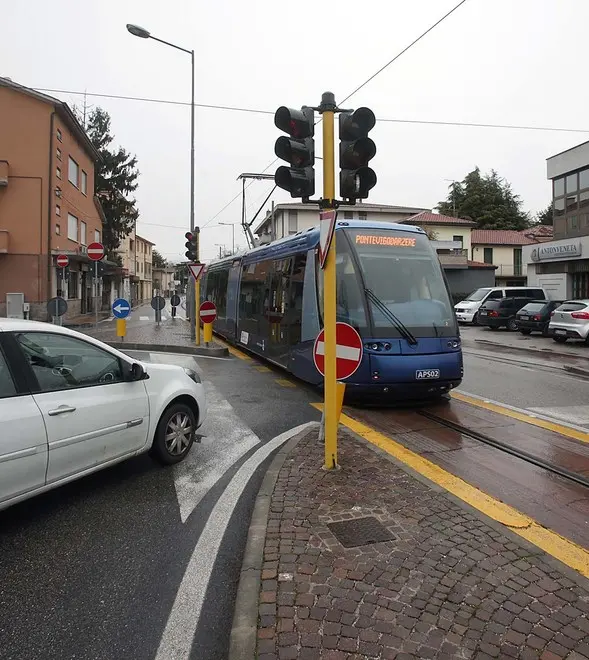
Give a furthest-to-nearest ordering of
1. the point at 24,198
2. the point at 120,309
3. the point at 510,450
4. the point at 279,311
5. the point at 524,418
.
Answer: the point at 24,198 → the point at 120,309 → the point at 279,311 → the point at 524,418 → the point at 510,450

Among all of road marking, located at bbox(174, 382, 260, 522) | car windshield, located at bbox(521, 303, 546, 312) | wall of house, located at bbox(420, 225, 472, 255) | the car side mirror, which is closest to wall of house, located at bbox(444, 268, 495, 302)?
wall of house, located at bbox(420, 225, 472, 255)

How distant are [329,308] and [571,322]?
50.7 ft

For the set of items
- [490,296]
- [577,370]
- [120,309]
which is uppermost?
[490,296]

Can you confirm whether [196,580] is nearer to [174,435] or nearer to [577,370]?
[174,435]

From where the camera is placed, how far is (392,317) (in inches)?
288

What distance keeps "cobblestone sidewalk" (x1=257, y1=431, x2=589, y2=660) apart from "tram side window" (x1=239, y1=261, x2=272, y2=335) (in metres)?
7.80

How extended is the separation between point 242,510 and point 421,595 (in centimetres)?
172

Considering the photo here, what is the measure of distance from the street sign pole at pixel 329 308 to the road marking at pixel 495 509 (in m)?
0.86

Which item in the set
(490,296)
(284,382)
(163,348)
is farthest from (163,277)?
(284,382)

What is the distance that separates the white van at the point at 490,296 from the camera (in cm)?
2606

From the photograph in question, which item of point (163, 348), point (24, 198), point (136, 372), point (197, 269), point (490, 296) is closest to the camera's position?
point (136, 372)

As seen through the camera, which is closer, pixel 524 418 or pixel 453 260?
pixel 524 418

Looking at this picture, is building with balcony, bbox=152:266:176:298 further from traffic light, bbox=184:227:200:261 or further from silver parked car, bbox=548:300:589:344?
silver parked car, bbox=548:300:589:344

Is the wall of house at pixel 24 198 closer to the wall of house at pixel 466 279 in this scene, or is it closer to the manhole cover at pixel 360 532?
the manhole cover at pixel 360 532
